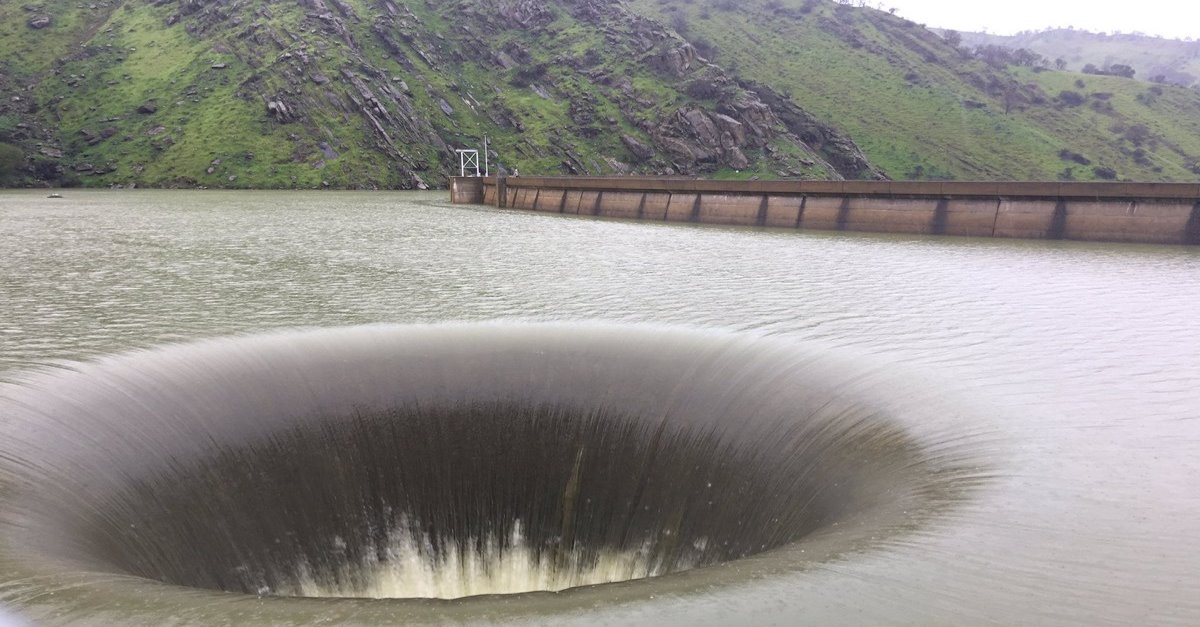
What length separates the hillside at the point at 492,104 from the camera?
112 m

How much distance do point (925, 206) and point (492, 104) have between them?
347 feet

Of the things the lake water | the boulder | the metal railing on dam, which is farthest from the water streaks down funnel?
the boulder

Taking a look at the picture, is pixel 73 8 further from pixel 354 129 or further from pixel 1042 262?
pixel 1042 262

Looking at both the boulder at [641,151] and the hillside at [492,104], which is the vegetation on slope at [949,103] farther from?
the boulder at [641,151]

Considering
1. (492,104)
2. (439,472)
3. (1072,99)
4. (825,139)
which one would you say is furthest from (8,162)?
(1072,99)

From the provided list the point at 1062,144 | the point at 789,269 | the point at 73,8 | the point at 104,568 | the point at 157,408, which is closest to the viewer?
the point at 104,568

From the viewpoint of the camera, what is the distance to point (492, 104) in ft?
465

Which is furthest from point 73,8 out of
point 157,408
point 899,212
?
point 157,408

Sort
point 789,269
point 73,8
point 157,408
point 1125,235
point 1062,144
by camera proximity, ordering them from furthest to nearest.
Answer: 1. point 1062,144
2. point 73,8
3. point 1125,235
4. point 789,269
5. point 157,408

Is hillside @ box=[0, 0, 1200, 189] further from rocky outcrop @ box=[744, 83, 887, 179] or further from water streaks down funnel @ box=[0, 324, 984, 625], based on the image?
water streaks down funnel @ box=[0, 324, 984, 625]

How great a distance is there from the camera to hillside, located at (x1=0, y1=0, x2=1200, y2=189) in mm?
112250

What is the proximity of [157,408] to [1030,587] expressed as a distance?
13.0m

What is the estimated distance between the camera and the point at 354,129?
118m

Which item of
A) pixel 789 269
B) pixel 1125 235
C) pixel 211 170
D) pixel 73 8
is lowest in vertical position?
pixel 211 170
